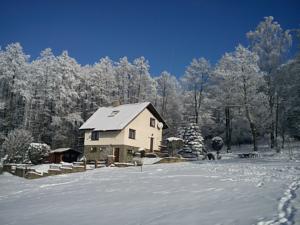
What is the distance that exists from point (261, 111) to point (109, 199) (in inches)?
1306

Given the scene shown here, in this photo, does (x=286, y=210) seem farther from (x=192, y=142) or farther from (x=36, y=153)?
(x=36, y=153)

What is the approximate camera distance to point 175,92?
59.9m

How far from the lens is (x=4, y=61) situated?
4706 cm

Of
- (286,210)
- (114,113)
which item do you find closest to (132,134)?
(114,113)

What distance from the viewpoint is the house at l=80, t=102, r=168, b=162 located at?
41031 mm

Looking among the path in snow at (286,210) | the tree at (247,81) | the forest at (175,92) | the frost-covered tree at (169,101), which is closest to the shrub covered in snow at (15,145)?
the forest at (175,92)

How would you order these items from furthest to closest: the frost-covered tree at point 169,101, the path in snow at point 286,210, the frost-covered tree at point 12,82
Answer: the frost-covered tree at point 169,101 < the frost-covered tree at point 12,82 < the path in snow at point 286,210

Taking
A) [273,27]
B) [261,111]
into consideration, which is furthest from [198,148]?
[273,27]

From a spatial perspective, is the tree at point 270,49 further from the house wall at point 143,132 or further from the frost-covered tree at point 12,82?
the frost-covered tree at point 12,82

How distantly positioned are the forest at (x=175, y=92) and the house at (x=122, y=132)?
5718 millimetres

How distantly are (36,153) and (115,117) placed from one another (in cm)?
1000

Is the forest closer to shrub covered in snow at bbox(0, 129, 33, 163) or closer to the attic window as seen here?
shrub covered in snow at bbox(0, 129, 33, 163)

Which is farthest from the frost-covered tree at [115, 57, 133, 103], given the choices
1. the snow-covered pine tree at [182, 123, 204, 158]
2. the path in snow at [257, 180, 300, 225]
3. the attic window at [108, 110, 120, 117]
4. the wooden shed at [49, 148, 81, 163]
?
the path in snow at [257, 180, 300, 225]

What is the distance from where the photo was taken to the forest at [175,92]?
133 feet
